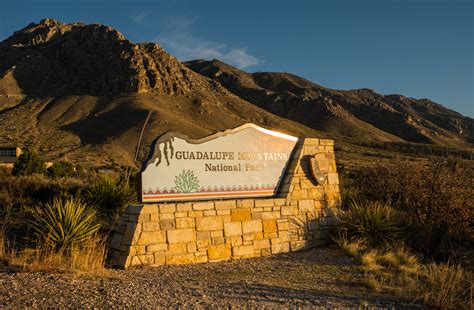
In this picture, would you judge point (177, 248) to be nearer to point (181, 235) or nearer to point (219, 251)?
point (181, 235)

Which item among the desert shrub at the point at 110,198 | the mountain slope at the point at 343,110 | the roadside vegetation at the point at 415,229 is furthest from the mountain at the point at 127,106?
the roadside vegetation at the point at 415,229

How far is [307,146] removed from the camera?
1093 cm

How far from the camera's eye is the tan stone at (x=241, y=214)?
9.13 metres

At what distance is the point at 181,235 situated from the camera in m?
8.35

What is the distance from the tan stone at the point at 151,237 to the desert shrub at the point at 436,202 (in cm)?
637

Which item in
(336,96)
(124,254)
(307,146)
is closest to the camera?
(124,254)

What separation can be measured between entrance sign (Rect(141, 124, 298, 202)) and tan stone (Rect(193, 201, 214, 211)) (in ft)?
0.80

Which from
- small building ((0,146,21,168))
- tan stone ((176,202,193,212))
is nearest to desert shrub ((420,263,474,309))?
tan stone ((176,202,193,212))

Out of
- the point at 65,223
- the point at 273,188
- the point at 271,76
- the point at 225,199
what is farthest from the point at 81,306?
the point at 271,76

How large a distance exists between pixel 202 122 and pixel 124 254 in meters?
56.3

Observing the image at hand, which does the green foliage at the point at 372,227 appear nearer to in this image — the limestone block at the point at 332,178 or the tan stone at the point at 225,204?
the limestone block at the point at 332,178

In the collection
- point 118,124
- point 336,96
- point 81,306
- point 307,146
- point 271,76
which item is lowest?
point 81,306

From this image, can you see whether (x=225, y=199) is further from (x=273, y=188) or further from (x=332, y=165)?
(x=332, y=165)

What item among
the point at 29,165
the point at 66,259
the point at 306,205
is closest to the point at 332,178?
the point at 306,205
